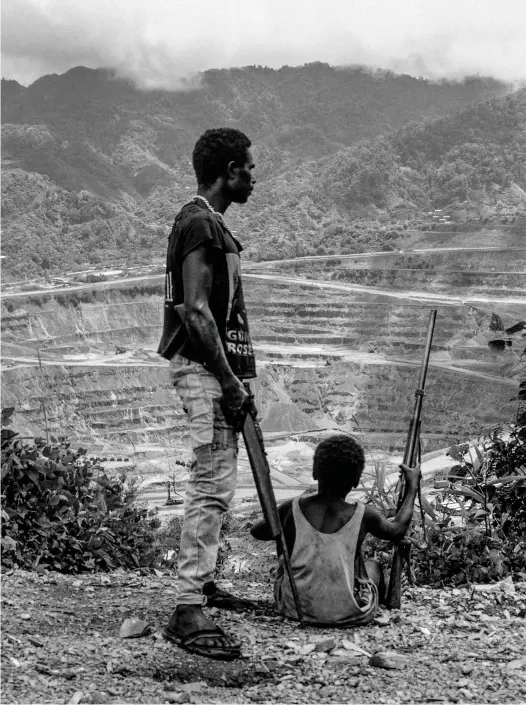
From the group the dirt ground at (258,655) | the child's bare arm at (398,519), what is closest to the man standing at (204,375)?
the dirt ground at (258,655)

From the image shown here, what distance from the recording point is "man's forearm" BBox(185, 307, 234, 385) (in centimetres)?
233

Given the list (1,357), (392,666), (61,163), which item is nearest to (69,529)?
(392,666)

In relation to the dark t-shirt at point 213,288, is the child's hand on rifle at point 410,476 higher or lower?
lower

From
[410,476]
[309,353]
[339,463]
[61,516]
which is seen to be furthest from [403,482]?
[309,353]

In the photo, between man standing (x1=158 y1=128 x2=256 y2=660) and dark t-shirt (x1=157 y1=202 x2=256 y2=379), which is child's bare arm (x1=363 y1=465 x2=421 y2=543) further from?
dark t-shirt (x1=157 y1=202 x2=256 y2=379)

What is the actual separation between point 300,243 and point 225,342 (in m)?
71.4

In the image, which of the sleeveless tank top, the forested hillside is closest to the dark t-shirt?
the sleeveless tank top

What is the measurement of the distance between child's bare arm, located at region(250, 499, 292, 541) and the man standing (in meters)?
0.20

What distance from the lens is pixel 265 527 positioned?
2596 mm

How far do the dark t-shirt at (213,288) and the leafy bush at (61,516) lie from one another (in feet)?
3.35

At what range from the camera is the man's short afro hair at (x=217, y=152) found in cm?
252

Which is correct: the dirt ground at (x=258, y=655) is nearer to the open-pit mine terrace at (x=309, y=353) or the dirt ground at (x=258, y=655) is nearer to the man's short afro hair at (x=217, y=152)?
the man's short afro hair at (x=217, y=152)

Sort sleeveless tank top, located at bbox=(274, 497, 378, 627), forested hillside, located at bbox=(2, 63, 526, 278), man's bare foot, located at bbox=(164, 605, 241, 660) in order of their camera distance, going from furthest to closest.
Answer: forested hillside, located at bbox=(2, 63, 526, 278)
sleeveless tank top, located at bbox=(274, 497, 378, 627)
man's bare foot, located at bbox=(164, 605, 241, 660)

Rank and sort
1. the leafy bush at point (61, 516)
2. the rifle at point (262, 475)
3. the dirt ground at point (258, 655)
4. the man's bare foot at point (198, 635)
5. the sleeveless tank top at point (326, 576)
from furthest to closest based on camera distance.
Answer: the leafy bush at point (61, 516) < the sleeveless tank top at point (326, 576) < the rifle at point (262, 475) < the man's bare foot at point (198, 635) < the dirt ground at point (258, 655)
